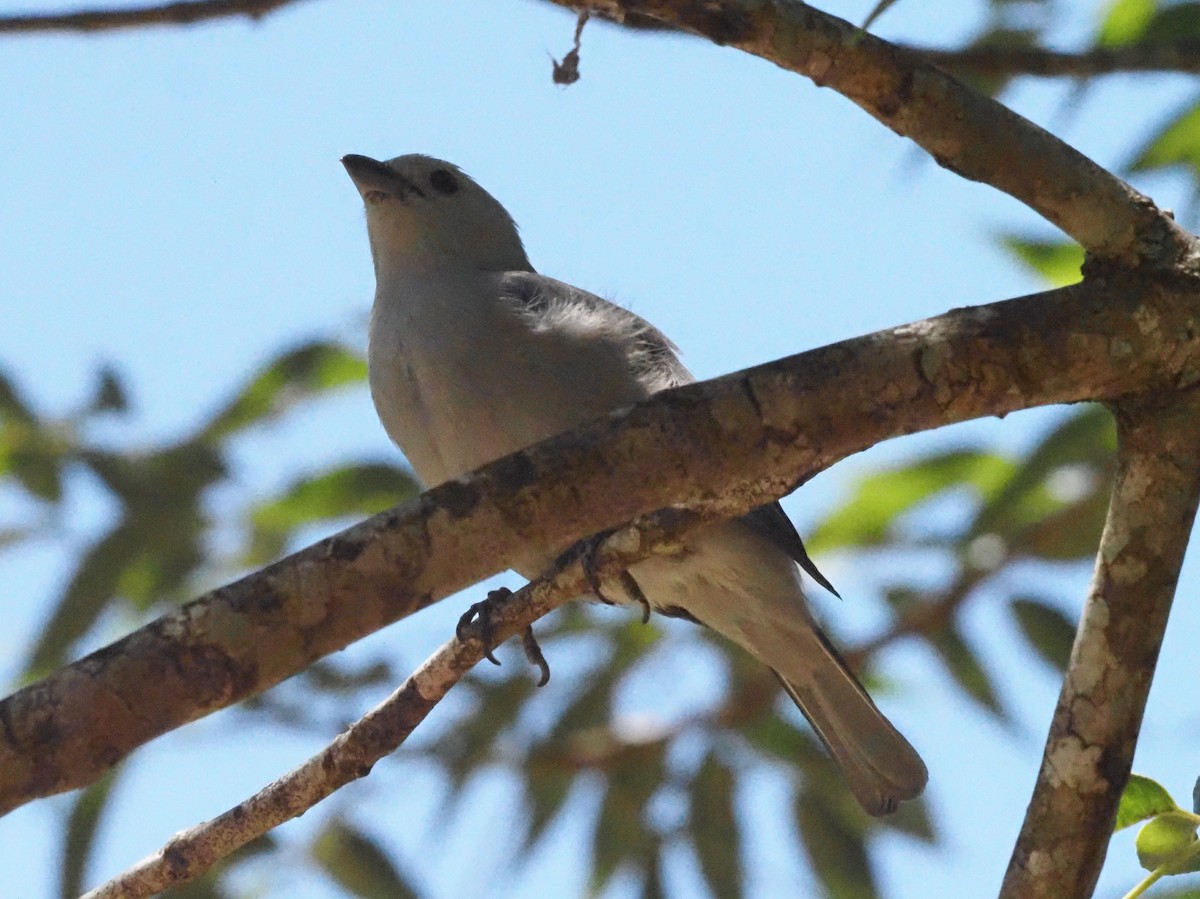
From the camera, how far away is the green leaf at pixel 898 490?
5.00 metres

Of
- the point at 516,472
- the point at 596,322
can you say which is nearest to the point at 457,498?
the point at 516,472

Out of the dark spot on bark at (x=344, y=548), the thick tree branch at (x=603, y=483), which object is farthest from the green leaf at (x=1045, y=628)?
the dark spot on bark at (x=344, y=548)

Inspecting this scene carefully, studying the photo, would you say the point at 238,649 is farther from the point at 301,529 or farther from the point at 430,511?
the point at 301,529

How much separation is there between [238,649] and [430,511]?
1.29 feet

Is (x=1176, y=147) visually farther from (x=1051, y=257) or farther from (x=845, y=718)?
(x=845, y=718)

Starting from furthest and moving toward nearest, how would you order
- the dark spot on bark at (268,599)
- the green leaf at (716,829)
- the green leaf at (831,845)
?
the green leaf at (831,845) → the green leaf at (716,829) → the dark spot on bark at (268,599)

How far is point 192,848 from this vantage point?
2.97 meters

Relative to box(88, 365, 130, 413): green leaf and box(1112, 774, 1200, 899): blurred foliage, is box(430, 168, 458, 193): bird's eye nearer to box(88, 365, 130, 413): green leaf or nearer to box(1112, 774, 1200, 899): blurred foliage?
box(88, 365, 130, 413): green leaf

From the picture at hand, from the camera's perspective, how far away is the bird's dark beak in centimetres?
552

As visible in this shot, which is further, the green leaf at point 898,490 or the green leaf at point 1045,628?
the green leaf at point 898,490

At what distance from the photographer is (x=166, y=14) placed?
3422 mm

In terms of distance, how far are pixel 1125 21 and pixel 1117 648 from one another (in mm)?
2388

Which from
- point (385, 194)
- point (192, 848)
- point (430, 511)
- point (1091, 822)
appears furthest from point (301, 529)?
point (1091, 822)

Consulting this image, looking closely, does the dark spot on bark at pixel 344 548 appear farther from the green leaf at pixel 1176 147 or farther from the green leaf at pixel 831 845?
the green leaf at pixel 831 845
